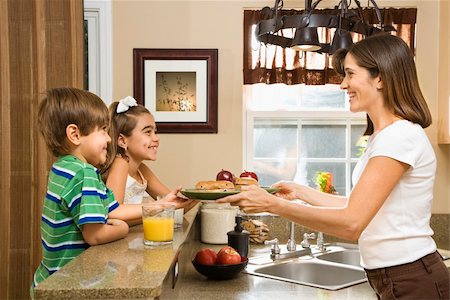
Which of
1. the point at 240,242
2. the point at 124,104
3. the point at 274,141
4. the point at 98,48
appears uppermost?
the point at 98,48

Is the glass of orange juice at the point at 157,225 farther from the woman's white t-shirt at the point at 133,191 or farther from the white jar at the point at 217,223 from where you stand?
the white jar at the point at 217,223

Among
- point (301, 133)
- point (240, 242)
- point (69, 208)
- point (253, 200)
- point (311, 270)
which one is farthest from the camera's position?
point (301, 133)

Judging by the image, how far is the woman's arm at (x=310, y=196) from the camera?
86.9 inches

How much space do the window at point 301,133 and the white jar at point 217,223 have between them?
31.1 inches

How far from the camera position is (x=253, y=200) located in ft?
6.16

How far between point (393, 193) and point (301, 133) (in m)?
2.09

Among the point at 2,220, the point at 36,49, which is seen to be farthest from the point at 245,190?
the point at 36,49

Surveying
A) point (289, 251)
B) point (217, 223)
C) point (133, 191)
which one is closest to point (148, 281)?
point (133, 191)

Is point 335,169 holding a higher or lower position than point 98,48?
lower

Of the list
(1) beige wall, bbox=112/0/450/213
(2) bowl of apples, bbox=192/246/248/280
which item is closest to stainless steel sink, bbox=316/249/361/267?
(1) beige wall, bbox=112/0/450/213

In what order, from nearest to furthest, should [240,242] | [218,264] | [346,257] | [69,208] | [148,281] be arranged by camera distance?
[148,281]
[69,208]
[218,264]
[240,242]
[346,257]

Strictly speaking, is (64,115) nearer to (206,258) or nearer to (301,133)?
(206,258)

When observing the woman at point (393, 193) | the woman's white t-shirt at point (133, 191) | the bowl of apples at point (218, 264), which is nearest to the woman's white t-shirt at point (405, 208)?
the woman at point (393, 193)

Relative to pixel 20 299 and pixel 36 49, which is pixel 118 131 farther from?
pixel 20 299
